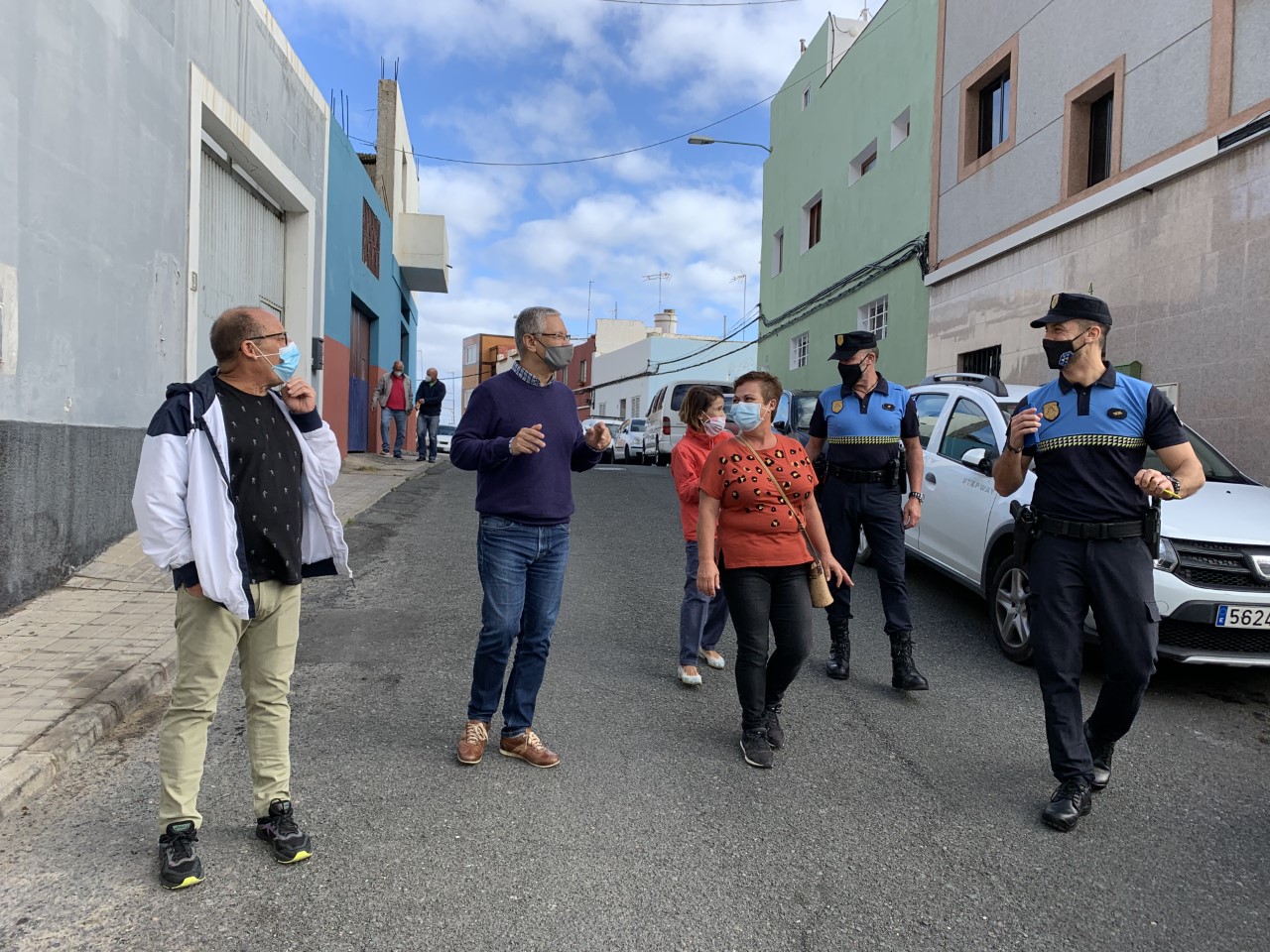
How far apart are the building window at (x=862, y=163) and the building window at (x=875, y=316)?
2785mm

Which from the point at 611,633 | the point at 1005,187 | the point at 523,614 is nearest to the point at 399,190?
the point at 1005,187

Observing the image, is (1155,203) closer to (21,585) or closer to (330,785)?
(330,785)

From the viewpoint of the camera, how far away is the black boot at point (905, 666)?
5004 mm

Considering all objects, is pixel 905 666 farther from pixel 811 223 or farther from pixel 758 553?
pixel 811 223

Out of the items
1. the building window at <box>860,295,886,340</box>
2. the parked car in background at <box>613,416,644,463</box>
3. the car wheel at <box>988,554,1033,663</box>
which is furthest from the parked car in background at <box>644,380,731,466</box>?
the car wheel at <box>988,554,1033,663</box>

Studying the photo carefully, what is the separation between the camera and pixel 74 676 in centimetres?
452

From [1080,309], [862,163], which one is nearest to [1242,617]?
[1080,309]

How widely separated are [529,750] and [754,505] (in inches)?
55.9

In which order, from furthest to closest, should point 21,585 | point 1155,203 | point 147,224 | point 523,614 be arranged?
point 1155,203 < point 147,224 < point 21,585 < point 523,614

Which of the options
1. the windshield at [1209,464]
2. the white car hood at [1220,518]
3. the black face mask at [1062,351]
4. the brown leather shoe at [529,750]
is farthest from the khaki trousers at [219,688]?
the windshield at [1209,464]

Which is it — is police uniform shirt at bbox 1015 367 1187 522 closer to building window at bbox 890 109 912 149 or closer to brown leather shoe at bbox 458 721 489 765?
brown leather shoe at bbox 458 721 489 765

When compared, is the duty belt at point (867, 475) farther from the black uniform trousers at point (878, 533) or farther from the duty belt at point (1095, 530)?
the duty belt at point (1095, 530)

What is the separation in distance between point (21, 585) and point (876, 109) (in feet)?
55.9

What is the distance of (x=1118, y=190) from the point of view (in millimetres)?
10375
